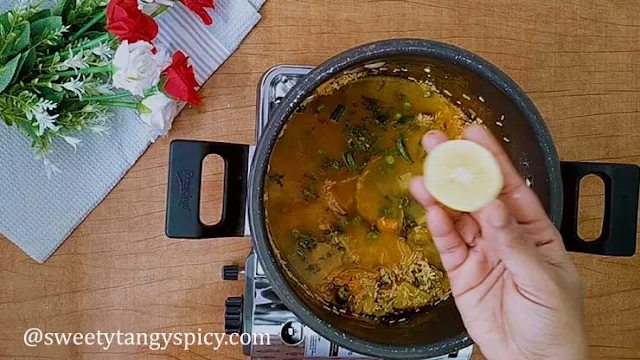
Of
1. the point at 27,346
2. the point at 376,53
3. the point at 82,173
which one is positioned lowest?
the point at 27,346

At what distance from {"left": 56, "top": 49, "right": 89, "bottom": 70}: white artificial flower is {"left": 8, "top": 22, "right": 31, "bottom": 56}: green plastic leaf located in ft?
0.12

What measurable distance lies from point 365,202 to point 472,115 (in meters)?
0.12

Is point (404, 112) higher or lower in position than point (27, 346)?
higher

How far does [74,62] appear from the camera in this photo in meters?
0.72

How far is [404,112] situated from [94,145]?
317mm

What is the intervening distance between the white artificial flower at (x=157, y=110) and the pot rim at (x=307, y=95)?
0.63 feet

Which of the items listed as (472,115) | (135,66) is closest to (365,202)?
(472,115)

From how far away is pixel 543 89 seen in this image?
2.63 ft

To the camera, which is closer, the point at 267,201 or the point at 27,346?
the point at 267,201

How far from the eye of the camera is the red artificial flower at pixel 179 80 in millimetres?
699

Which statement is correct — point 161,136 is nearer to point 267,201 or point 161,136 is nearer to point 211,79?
point 211,79

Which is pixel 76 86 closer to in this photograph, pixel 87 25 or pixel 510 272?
pixel 87 25

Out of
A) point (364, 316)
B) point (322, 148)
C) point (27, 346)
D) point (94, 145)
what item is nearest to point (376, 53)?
point (322, 148)

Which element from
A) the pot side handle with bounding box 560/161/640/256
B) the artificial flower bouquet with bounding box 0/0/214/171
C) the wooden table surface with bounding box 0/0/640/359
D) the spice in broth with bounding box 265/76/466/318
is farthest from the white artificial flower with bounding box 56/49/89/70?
the pot side handle with bounding box 560/161/640/256
